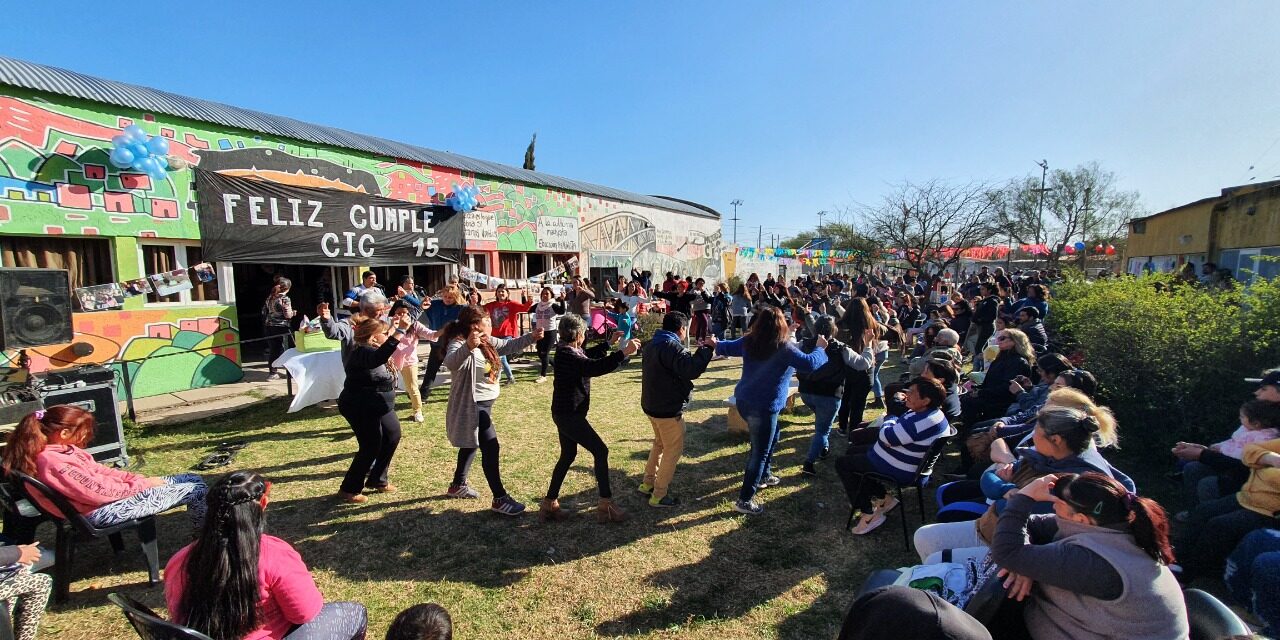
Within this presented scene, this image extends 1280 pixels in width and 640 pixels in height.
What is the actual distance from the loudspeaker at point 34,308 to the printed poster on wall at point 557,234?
33.2 feet

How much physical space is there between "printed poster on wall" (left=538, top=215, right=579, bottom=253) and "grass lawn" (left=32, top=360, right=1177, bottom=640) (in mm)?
10010

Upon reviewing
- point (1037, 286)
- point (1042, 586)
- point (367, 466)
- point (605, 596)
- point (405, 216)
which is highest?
point (405, 216)

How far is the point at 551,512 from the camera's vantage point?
4.27 meters

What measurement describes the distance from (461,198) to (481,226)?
3.49 ft

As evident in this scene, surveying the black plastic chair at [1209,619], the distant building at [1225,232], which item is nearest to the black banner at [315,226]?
the black plastic chair at [1209,619]

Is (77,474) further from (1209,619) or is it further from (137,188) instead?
(137,188)

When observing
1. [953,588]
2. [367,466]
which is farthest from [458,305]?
[953,588]

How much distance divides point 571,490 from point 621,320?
6.47 metres

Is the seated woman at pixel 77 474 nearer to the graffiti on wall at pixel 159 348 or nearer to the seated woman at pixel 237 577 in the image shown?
the seated woman at pixel 237 577

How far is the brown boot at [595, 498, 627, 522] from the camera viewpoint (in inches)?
165

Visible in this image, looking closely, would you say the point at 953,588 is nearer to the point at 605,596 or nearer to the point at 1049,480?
the point at 1049,480

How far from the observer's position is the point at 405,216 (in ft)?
37.3

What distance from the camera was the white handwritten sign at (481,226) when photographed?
42.4 ft

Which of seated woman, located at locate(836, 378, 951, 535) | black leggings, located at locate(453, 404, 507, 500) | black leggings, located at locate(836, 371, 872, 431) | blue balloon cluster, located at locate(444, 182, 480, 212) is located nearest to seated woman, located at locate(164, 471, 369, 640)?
black leggings, located at locate(453, 404, 507, 500)
